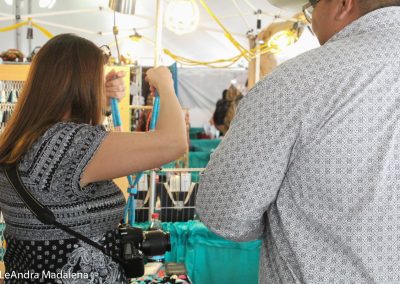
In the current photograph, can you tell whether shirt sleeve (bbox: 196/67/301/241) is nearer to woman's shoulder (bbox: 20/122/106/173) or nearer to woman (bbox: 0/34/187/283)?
woman (bbox: 0/34/187/283)

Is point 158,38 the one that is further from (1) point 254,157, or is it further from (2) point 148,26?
(2) point 148,26

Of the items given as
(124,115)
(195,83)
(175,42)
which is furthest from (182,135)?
(195,83)

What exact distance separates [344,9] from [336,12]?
2cm

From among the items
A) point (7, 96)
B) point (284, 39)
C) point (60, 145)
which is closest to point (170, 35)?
point (284, 39)

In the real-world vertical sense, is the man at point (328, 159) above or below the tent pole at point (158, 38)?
below

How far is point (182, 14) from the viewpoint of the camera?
3.43 m

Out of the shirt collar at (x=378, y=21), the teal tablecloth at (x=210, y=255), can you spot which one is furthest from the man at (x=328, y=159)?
the teal tablecloth at (x=210, y=255)

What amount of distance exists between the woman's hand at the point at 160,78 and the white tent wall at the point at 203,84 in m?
7.84

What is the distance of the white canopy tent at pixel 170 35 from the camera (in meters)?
6.30

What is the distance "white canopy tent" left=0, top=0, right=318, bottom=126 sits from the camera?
630 cm

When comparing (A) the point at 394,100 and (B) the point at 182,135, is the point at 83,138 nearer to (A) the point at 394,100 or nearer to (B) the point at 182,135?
(B) the point at 182,135

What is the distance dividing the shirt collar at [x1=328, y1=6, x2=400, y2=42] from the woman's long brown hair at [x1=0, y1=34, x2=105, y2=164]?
61cm

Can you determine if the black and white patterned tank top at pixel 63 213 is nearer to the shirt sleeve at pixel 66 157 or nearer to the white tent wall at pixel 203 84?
the shirt sleeve at pixel 66 157

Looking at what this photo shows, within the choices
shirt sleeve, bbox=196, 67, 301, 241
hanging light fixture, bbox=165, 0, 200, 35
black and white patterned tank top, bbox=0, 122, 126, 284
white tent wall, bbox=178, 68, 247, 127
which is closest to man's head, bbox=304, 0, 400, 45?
shirt sleeve, bbox=196, 67, 301, 241
